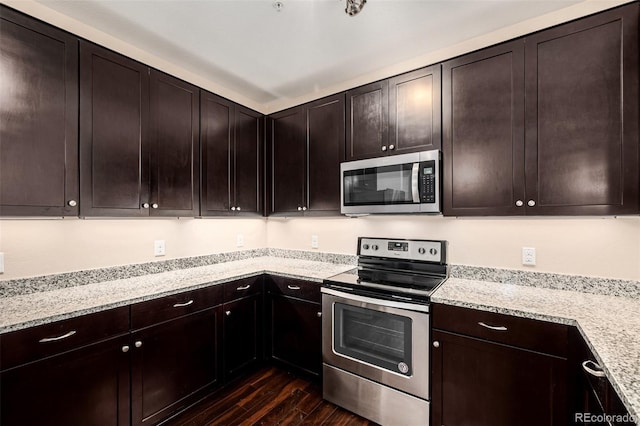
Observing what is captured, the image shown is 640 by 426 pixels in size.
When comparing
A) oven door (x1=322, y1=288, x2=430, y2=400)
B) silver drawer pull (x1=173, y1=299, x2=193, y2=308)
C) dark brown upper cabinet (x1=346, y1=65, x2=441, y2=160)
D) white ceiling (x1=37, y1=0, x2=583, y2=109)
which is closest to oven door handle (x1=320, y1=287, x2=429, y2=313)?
oven door (x1=322, y1=288, x2=430, y2=400)

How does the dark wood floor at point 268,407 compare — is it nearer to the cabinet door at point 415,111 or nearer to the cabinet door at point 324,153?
the cabinet door at point 324,153

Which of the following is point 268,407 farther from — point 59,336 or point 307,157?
point 307,157

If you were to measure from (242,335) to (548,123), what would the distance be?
8.50 feet

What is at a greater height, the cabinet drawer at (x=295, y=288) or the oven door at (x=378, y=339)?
the cabinet drawer at (x=295, y=288)

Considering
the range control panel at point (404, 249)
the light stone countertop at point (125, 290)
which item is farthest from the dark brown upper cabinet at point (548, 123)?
the light stone countertop at point (125, 290)

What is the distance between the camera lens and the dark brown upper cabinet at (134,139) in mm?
1760

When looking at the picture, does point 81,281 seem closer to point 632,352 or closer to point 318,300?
point 318,300

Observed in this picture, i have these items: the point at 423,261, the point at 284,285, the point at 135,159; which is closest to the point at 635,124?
the point at 423,261

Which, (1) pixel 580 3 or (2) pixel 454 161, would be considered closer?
(1) pixel 580 3

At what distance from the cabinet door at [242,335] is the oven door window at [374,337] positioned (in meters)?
0.78

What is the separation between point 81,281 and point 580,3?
3.62m

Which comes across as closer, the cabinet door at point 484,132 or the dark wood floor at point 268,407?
the cabinet door at point 484,132

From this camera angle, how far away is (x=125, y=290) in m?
1.85

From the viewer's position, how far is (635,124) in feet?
4.77
